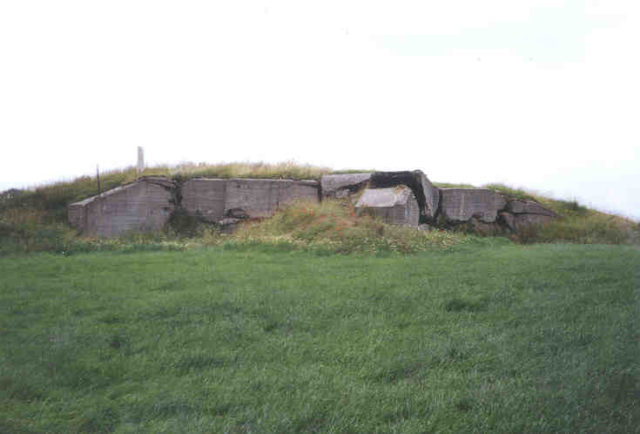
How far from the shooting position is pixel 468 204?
13117 millimetres

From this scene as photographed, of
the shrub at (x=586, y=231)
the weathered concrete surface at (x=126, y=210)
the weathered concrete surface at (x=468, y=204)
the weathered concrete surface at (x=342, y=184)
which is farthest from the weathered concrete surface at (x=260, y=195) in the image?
the shrub at (x=586, y=231)

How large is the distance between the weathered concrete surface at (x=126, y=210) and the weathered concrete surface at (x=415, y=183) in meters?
5.55

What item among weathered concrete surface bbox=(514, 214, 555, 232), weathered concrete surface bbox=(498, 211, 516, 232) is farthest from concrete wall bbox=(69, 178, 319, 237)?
weathered concrete surface bbox=(514, 214, 555, 232)

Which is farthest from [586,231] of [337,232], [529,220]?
[337,232]

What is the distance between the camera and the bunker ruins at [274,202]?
37.7ft

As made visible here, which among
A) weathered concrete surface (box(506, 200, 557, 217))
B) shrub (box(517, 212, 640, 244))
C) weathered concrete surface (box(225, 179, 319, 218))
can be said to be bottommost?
shrub (box(517, 212, 640, 244))

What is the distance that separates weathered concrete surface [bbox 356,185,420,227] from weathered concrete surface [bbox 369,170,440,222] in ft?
1.16

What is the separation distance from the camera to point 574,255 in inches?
282

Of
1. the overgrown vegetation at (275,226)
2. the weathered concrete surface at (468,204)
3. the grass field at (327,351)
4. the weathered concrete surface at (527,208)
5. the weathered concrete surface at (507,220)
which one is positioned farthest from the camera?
the weathered concrete surface at (527,208)

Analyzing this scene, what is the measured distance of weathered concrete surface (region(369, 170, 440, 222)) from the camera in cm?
1220

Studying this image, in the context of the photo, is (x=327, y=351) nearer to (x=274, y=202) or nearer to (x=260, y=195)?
(x=274, y=202)

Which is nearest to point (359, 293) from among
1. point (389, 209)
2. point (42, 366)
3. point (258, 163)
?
point (42, 366)

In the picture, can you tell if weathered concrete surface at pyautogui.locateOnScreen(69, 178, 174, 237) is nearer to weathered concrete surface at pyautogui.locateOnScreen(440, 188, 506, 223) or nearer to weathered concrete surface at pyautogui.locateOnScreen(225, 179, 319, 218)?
weathered concrete surface at pyautogui.locateOnScreen(225, 179, 319, 218)

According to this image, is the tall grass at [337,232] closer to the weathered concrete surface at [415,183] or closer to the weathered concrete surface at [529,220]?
the weathered concrete surface at [415,183]
